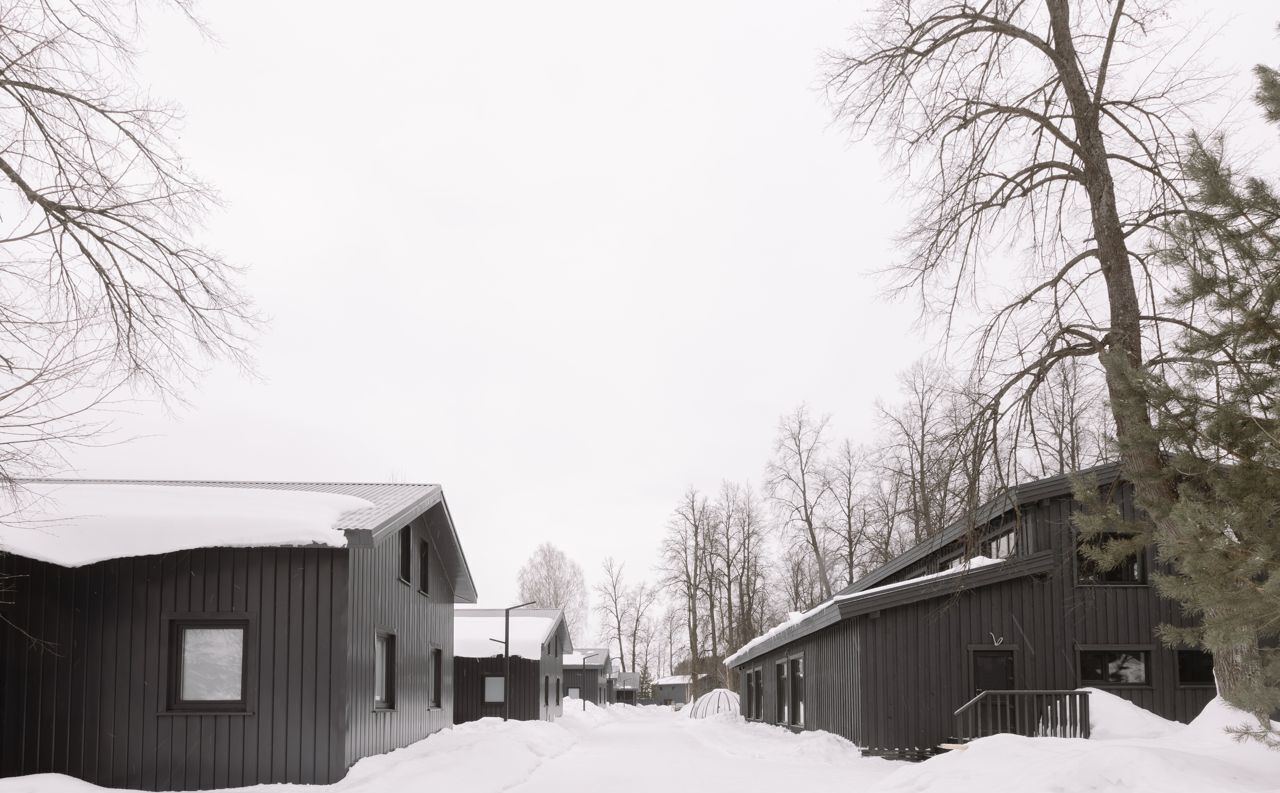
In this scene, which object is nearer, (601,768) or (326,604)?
(326,604)

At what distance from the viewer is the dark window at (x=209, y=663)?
484 inches

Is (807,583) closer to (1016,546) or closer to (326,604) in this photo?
(1016,546)

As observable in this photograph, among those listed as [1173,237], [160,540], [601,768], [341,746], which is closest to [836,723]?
[601,768]

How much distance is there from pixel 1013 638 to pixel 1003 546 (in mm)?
2034

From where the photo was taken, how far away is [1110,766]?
848 cm

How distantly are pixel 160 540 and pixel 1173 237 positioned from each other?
1080 centimetres

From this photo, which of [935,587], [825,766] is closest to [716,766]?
[825,766]

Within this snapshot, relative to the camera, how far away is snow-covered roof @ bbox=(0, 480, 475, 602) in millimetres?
11891

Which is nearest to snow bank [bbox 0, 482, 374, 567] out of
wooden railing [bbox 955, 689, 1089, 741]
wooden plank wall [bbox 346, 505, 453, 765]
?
wooden plank wall [bbox 346, 505, 453, 765]

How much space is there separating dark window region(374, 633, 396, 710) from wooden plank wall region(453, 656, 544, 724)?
16438 mm

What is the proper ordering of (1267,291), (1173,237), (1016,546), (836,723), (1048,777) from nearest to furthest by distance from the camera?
1. (1267,291)
2. (1173,237)
3. (1048,777)
4. (1016,546)
5. (836,723)

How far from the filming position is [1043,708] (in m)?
16.1

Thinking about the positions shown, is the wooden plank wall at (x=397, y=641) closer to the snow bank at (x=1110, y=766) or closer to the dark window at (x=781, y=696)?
the snow bank at (x=1110, y=766)

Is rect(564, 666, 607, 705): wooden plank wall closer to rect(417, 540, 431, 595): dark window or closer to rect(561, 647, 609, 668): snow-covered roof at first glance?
rect(561, 647, 609, 668): snow-covered roof
